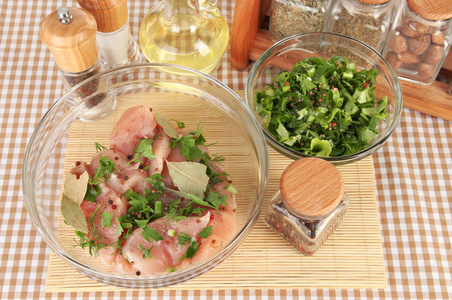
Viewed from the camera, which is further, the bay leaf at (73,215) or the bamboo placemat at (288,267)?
the bamboo placemat at (288,267)

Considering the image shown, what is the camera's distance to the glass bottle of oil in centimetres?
156

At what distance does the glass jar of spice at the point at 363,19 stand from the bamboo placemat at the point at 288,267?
586mm

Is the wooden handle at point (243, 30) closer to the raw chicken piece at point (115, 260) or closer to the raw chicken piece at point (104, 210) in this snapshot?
the raw chicken piece at point (104, 210)

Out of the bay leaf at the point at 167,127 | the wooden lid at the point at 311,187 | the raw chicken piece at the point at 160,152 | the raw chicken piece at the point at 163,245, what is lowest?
the raw chicken piece at the point at 163,245

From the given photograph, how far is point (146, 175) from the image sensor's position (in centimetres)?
130

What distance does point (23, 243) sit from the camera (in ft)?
4.91

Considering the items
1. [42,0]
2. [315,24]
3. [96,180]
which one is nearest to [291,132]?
[315,24]

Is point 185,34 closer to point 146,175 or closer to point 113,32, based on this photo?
point 113,32

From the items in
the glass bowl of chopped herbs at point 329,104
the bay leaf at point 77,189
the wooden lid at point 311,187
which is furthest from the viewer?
the glass bowl of chopped herbs at point 329,104

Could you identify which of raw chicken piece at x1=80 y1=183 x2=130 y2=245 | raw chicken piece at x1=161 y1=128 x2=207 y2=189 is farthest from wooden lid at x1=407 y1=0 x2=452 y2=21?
raw chicken piece at x1=80 y1=183 x2=130 y2=245

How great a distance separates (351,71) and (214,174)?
528 mm

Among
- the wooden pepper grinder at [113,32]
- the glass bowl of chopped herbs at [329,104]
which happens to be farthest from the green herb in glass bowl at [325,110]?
the wooden pepper grinder at [113,32]

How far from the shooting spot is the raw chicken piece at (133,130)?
1341 millimetres

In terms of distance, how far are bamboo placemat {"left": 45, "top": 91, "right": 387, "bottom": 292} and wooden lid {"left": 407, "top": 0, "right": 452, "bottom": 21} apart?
1.98 feet
